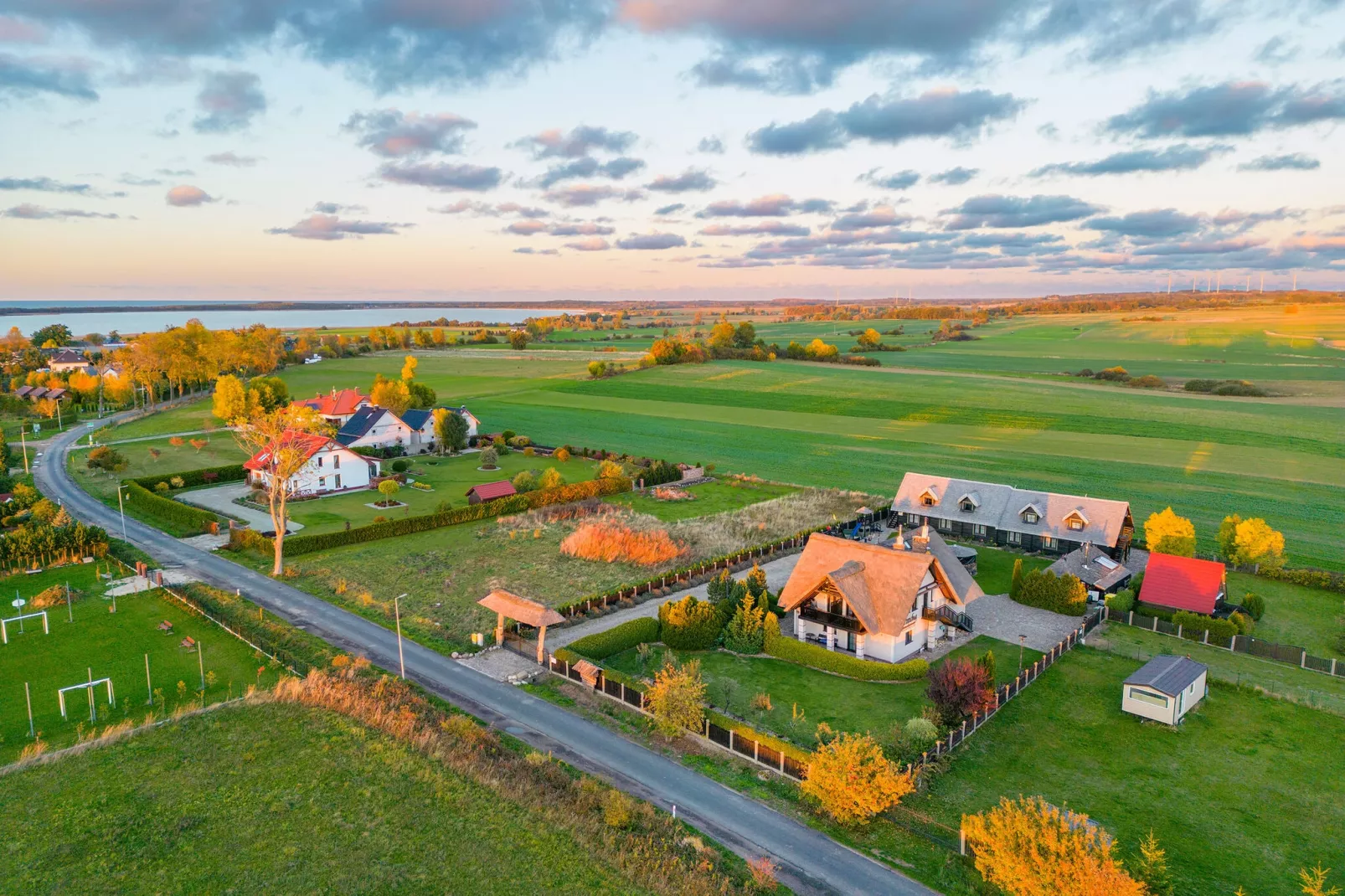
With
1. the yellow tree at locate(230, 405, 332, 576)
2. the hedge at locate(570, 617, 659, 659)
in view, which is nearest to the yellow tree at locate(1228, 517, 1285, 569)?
the hedge at locate(570, 617, 659, 659)

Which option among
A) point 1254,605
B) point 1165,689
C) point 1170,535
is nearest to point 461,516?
point 1165,689

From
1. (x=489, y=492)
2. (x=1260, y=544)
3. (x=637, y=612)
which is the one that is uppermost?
(x=1260, y=544)

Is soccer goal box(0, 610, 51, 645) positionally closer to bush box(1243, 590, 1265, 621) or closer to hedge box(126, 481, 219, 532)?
hedge box(126, 481, 219, 532)

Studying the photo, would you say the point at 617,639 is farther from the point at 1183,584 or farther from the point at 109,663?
the point at 1183,584

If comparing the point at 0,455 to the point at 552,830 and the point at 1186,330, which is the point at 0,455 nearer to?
the point at 552,830

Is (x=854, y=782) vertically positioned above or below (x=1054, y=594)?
above

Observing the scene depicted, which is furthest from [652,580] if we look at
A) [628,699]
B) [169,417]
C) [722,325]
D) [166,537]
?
[722,325]

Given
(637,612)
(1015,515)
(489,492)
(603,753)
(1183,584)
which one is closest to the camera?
(603,753)
